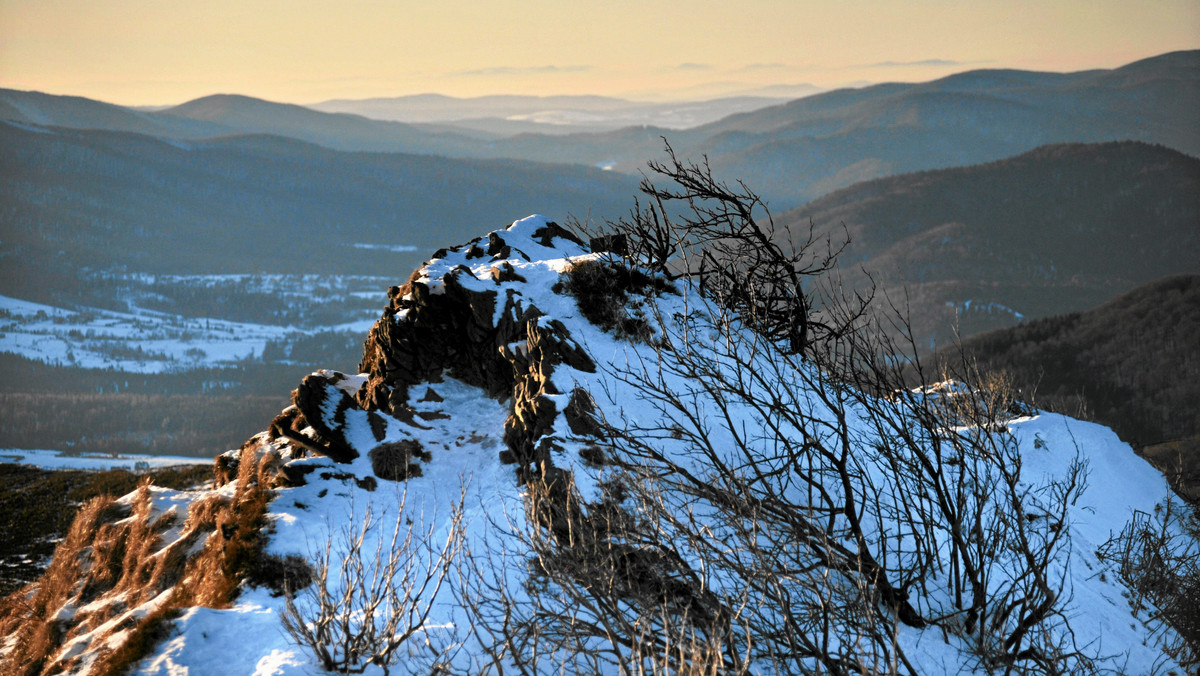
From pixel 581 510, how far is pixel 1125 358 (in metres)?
147

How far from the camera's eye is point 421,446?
18938 millimetres

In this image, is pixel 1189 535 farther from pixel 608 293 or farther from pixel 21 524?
pixel 21 524

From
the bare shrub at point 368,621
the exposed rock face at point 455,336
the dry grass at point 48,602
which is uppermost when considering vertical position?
the exposed rock face at point 455,336

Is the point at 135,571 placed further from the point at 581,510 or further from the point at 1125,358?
the point at 1125,358

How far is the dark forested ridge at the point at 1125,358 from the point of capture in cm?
11369

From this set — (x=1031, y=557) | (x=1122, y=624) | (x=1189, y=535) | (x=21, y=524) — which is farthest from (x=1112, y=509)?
(x=21, y=524)

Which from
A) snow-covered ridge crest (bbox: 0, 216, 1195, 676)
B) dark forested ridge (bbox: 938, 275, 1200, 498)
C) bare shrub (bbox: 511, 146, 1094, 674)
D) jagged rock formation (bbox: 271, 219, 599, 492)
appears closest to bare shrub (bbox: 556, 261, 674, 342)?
snow-covered ridge crest (bbox: 0, 216, 1195, 676)

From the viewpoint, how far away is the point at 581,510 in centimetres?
1276

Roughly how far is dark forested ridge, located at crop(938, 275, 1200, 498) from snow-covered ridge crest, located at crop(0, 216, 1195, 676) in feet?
339

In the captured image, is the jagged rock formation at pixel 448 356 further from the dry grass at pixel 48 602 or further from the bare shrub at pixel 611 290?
the dry grass at pixel 48 602

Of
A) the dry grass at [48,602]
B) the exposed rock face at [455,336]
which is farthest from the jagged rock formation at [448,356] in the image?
the dry grass at [48,602]

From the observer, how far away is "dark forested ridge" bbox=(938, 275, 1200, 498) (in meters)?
114

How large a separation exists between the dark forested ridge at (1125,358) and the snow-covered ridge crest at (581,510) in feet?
339

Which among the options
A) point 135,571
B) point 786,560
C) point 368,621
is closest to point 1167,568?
point 786,560
